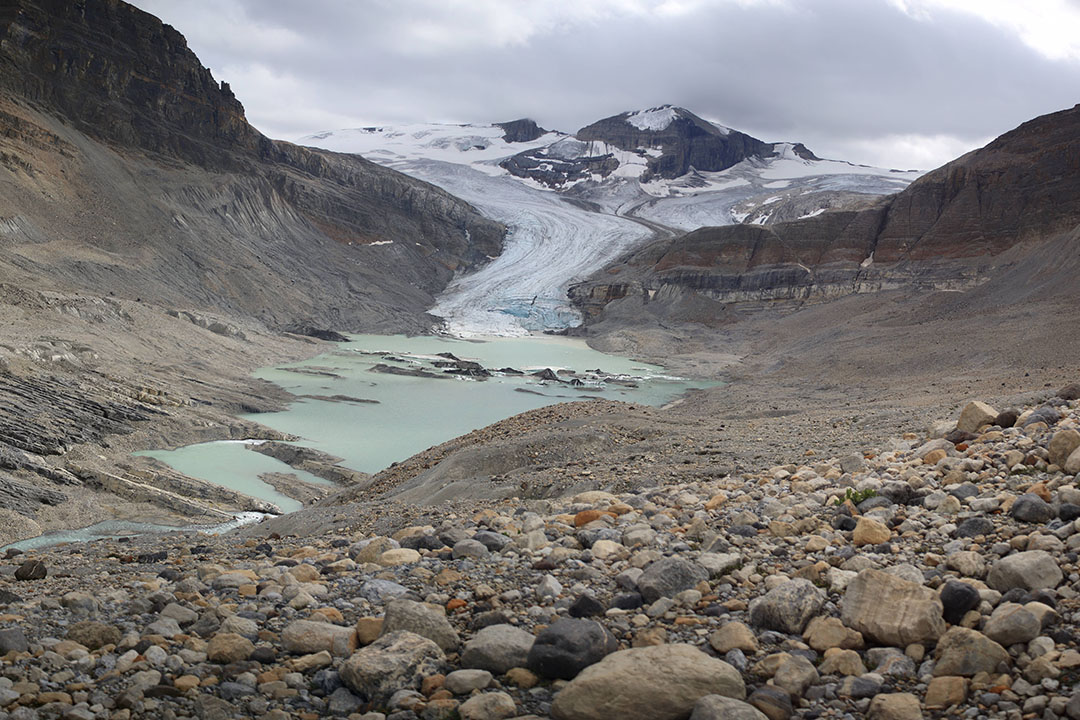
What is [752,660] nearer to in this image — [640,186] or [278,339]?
[278,339]

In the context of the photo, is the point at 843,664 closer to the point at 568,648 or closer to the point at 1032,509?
the point at 568,648

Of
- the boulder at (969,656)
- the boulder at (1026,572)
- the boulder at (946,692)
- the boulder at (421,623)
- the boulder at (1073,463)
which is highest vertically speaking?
the boulder at (1073,463)

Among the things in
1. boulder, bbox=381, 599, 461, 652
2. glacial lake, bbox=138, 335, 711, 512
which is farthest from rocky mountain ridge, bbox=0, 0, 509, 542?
boulder, bbox=381, 599, 461, 652

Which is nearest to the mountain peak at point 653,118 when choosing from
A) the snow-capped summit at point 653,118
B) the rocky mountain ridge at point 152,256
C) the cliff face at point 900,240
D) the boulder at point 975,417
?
the snow-capped summit at point 653,118

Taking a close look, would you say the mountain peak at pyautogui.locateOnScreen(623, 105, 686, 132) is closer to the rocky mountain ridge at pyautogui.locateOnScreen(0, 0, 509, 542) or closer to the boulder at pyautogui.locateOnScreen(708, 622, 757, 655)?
the rocky mountain ridge at pyautogui.locateOnScreen(0, 0, 509, 542)

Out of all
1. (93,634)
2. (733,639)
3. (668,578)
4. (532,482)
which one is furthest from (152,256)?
(733,639)

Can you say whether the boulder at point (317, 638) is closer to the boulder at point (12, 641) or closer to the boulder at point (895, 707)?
the boulder at point (12, 641)

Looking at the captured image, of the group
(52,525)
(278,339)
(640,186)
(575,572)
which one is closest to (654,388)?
(278,339)
